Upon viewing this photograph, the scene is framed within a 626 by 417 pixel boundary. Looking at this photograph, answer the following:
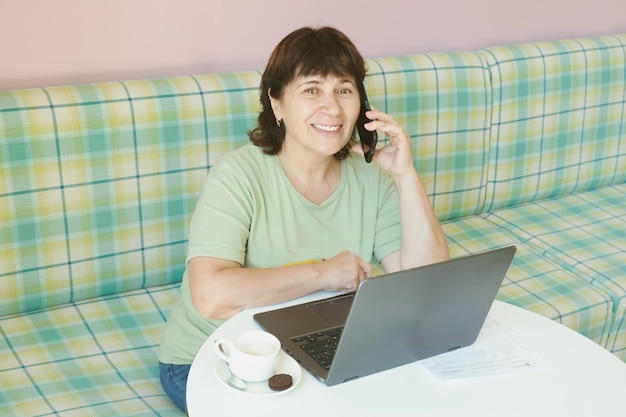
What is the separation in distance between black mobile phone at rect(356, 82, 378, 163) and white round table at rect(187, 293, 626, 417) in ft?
1.95

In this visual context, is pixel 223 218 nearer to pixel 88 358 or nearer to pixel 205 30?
pixel 88 358

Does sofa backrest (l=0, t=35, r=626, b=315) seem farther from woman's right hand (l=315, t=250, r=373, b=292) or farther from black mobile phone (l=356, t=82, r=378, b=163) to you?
woman's right hand (l=315, t=250, r=373, b=292)

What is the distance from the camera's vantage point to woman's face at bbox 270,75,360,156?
1879mm

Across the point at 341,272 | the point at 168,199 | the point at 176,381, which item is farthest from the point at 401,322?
the point at 168,199

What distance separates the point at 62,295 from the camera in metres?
2.22

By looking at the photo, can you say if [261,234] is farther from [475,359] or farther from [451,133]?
[451,133]

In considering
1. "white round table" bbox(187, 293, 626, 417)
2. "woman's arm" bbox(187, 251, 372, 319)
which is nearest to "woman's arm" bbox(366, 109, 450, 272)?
"woman's arm" bbox(187, 251, 372, 319)

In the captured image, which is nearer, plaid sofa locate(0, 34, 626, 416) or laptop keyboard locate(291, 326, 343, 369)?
laptop keyboard locate(291, 326, 343, 369)

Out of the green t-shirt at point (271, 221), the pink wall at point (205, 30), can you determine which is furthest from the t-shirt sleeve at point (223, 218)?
the pink wall at point (205, 30)

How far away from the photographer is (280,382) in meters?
1.44

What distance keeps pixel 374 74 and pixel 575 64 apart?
0.80 meters

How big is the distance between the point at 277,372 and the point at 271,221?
0.48 meters

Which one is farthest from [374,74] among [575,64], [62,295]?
[62,295]

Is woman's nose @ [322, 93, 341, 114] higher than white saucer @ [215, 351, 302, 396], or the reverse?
woman's nose @ [322, 93, 341, 114]
